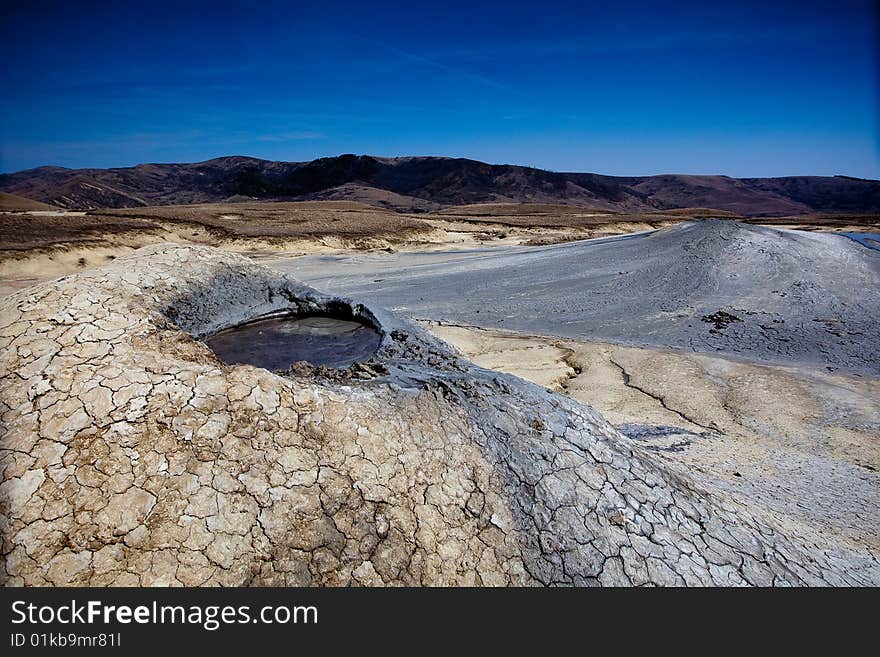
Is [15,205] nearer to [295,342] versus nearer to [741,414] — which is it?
[295,342]

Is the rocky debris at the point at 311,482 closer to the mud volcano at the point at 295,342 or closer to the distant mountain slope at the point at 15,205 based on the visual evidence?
the mud volcano at the point at 295,342

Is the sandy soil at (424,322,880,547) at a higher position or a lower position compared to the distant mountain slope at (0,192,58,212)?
lower

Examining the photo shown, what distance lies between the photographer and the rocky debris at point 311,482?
6.20 ft

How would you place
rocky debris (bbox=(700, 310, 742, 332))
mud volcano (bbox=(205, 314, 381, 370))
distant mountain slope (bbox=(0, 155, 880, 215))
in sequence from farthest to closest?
distant mountain slope (bbox=(0, 155, 880, 215))
rocky debris (bbox=(700, 310, 742, 332))
mud volcano (bbox=(205, 314, 381, 370))

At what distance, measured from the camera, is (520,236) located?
2666 centimetres

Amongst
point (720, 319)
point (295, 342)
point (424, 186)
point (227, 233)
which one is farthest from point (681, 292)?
point (424, 186)

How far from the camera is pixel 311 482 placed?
2.14 metres

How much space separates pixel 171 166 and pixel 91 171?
1296 cm

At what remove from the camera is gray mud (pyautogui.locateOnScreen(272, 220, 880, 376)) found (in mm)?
8227

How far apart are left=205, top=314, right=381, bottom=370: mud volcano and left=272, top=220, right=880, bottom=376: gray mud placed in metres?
5.35

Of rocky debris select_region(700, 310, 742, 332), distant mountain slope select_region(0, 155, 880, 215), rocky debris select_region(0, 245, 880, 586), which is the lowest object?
rocky debris select_region(700, 310, 742, 332)

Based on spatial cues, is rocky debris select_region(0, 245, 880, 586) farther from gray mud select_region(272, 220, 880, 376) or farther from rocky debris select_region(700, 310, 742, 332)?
rocky debris select_region(700, 310, 742, 332)

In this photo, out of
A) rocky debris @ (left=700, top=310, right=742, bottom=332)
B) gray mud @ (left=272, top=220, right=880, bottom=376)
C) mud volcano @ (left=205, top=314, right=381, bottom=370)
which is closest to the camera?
mud volcano @ (left=205, top=314, right=381, bottom=370)

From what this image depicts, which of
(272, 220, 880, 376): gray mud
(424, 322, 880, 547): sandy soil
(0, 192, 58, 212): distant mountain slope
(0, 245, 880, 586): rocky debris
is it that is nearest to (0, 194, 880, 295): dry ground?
(0, 192, 58, 212): distant mountain slope
